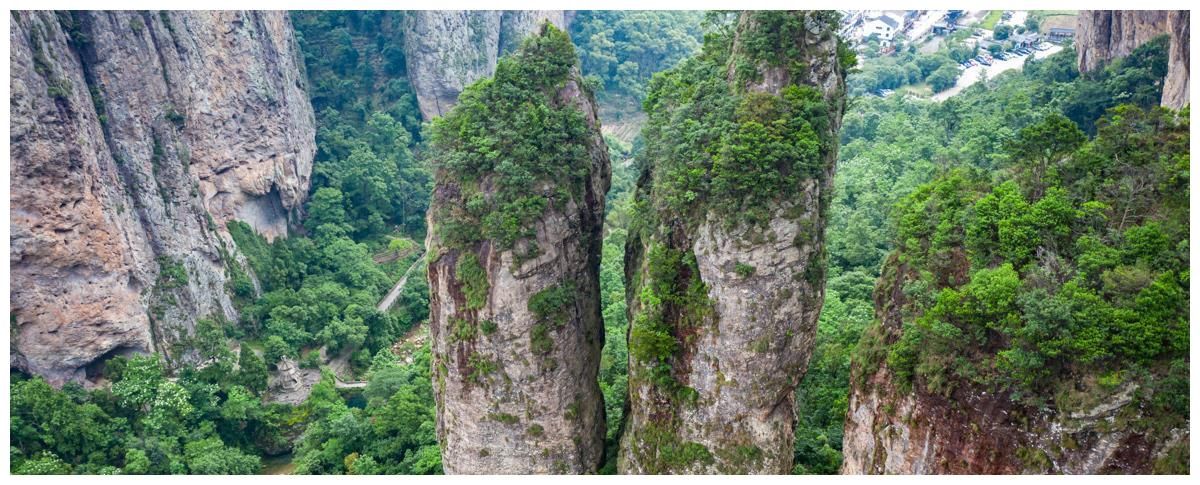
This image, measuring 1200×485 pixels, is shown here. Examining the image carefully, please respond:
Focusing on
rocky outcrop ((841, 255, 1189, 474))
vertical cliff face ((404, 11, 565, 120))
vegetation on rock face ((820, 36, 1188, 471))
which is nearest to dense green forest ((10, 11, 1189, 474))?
vegetation on rock face ((820, 36, 1188, 471))

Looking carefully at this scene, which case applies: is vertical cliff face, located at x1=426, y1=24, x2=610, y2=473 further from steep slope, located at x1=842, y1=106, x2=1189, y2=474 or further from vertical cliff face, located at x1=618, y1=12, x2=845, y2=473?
steep slope, located at x1=842, y1=106, x2=1189, y2=474

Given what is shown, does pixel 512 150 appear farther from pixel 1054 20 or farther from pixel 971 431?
pixel 1054 20

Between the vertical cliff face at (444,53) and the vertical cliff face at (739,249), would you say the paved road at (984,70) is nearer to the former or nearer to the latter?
the vertical cliff face at (444,53)

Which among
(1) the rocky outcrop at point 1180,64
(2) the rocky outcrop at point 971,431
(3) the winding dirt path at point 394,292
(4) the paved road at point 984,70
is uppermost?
(1) the rocky outcrop at point 1180,64

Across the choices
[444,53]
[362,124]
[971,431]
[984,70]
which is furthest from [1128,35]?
[362,124]

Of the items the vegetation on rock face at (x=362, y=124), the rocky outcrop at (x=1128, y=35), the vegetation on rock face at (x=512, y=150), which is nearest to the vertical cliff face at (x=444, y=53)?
the vegetation on rock face at (x=362, y=124)

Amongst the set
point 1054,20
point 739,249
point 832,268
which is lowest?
point 832,268
